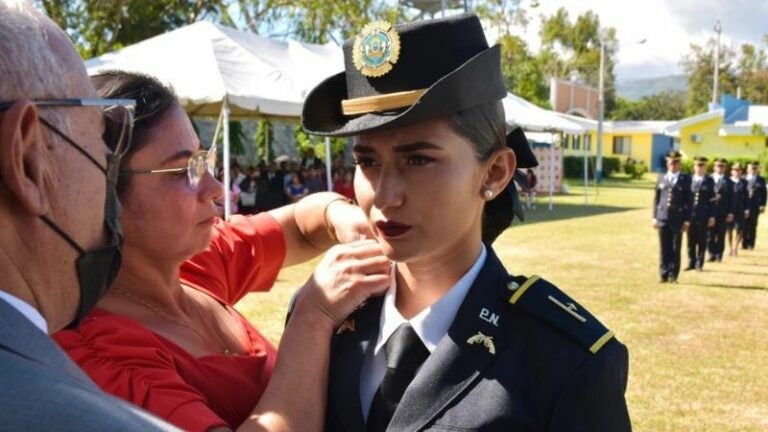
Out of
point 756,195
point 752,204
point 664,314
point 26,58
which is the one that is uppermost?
point 26,58

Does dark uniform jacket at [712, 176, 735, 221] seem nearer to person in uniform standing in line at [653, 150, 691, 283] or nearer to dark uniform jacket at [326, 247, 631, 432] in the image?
person in uniform standing in line at [653, 150, 691, 283]

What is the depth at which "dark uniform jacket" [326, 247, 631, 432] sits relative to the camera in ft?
4.93

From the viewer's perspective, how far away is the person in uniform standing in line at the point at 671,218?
1093cm

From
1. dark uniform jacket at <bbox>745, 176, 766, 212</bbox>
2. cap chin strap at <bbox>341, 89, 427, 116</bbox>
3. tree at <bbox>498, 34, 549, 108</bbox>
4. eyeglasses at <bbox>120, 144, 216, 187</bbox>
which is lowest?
dark uniform jacket at <bbox>745, 176, 766, 212</bbox>

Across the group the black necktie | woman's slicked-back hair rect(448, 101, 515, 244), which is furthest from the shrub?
the black necktie

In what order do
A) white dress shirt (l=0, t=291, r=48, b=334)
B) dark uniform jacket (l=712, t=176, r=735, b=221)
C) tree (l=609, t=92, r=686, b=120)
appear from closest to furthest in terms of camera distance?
1. white dress shirt (l=0, t=291, r=48, b=334)
2. dark uniform jacket (l=712, t=176, r=735, b=221)
3. tree (l=609, t=92, r=686, b=120)

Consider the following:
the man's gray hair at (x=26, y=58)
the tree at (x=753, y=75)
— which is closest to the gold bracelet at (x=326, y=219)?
the man's gray hair at (x=26, y=58)

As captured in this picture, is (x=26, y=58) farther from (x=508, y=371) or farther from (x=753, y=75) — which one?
(x=753, y=75)

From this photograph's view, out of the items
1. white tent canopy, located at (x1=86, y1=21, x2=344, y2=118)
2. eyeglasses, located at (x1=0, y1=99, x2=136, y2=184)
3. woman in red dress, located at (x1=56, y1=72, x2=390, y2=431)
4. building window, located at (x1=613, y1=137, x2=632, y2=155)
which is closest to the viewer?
eyeglasses, located at (x1=0, y1=99, x2=136, y2=184)

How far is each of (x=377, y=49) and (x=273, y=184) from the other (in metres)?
14.3

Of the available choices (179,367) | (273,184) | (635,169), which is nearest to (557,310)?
(179,367)

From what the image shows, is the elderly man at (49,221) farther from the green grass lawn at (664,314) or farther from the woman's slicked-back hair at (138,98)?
the green grass lawn at (664,314)

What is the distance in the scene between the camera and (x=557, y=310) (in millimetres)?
1654

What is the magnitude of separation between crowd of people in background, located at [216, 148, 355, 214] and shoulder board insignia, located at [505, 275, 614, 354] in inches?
503
